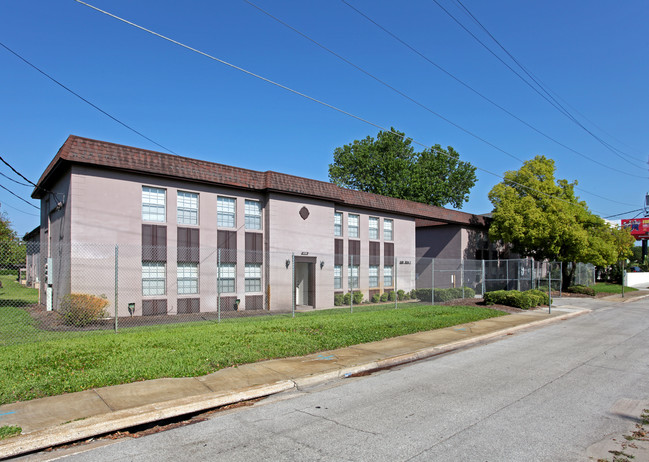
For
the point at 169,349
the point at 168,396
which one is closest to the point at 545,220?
the point at 169,349

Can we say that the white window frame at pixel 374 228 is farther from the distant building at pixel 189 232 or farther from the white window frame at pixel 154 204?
the white window frame at pixel 154 204

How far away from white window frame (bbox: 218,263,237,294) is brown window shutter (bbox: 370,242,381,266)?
9.73 m

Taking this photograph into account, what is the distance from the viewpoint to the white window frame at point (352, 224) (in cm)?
2538

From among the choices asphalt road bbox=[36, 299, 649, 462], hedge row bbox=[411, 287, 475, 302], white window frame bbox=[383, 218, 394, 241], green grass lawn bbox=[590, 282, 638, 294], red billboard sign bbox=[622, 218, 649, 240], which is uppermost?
red billboard sign bbox=[622, 218, 649, 240]

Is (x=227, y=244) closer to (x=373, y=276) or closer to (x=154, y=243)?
(x=154, y=243)

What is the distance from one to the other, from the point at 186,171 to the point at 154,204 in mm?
1782

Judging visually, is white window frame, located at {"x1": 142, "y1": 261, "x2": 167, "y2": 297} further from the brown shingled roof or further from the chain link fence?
the brown shingled roof

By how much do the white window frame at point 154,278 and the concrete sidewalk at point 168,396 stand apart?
9.10 meters

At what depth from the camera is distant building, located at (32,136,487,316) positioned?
15312 millimetres

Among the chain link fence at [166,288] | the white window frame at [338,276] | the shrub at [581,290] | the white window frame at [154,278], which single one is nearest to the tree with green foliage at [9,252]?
the chain link fence at [166,288]

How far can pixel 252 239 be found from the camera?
791 inches

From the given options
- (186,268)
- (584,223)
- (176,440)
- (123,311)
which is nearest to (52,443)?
(176,440)

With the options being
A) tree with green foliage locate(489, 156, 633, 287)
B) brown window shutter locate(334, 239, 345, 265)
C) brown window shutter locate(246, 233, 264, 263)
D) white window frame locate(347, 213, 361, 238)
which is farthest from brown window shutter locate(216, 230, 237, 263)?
tree with green foliage locate(489, 156, 633, 287)

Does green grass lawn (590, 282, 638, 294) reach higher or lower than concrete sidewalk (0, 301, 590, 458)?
lower
